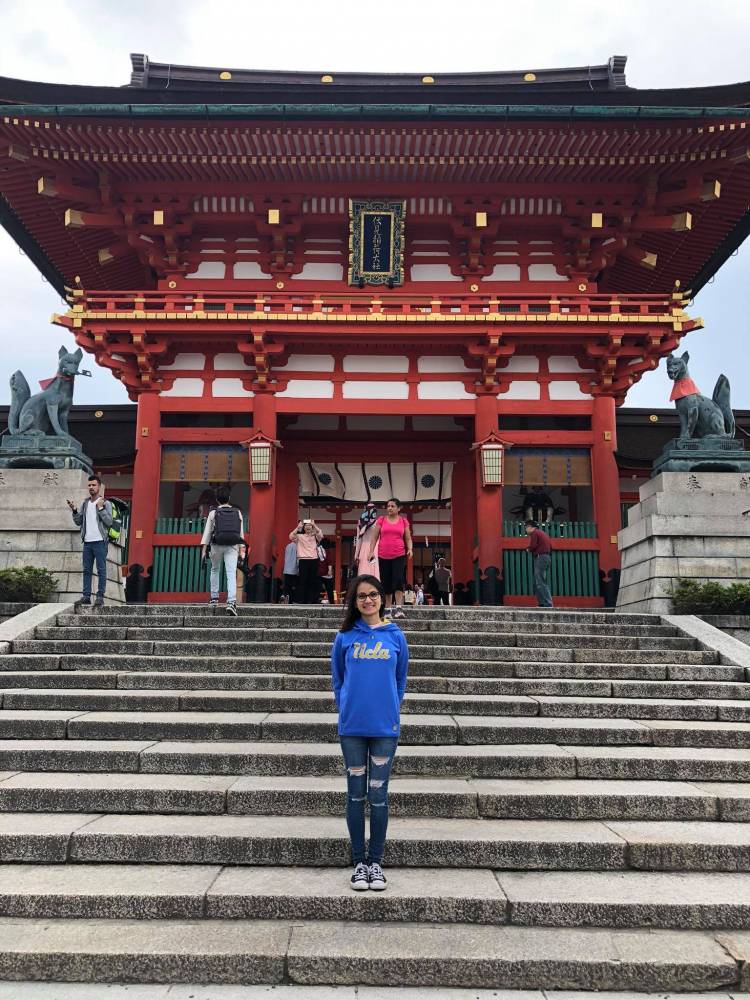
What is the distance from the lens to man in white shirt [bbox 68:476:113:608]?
31.3ft

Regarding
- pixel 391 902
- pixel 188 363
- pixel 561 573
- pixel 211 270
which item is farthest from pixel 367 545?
pixel 211 270

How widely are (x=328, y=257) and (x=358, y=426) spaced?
3.82 meters

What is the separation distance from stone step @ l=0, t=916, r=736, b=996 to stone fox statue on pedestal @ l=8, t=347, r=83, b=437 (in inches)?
361

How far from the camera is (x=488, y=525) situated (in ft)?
44.8

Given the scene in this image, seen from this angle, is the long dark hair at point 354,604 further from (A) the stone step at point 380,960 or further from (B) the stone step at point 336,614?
(B) the stone step at point 336,614

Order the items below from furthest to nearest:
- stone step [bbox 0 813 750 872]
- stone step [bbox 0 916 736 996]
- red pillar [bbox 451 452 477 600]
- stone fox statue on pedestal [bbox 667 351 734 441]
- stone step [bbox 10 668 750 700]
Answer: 1. red pillar [bbox 451 452 477 600]
2. stone fox statue on pedestal [bbox 667 351 734 441]
3. stone step [bbox 10 668 750 700]
4. stone step [bbox 0 813 750 872]
5. stone step [bbox 0 916 736 996]

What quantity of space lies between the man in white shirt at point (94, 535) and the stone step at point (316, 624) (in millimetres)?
545

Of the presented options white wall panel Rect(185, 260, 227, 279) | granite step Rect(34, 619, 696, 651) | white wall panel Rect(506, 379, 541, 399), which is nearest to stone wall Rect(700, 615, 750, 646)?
granite step Rect(34, 619, 696, 651)

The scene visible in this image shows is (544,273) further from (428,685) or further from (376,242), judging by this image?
(428,685)

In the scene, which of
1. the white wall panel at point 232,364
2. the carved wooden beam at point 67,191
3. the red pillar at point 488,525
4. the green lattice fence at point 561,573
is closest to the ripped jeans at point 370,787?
the red pillar at point 488,525

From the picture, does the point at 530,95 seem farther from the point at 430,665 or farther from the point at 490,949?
the point at 490,949

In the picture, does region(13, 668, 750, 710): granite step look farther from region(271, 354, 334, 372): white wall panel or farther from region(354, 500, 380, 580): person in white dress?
region(271, 354, 334, 372): white wall panel

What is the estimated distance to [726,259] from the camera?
16781 mm

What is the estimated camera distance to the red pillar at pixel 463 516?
16312 mm
